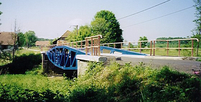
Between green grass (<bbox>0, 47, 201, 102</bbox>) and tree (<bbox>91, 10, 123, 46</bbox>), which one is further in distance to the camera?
tree (<bbox>91, 10, 123, 46</bbox>)

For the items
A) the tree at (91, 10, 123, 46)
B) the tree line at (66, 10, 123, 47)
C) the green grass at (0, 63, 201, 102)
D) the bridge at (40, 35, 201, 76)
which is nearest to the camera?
the green grass at (0, 63, 201, 102)

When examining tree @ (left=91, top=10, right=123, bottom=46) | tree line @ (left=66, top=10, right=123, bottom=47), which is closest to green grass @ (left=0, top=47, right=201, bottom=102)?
tree line @ (left=66, top=10, right=123, bottom=47)

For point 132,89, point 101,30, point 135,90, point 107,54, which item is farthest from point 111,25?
point 135,90

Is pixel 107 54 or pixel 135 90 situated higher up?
pixel 107 54

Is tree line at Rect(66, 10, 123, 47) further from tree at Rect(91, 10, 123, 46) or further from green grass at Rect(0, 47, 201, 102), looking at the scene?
green grass at Rect(0, 47, 201, 102)

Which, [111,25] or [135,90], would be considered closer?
[135,90]

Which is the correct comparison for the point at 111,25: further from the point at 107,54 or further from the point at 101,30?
the point at 107,54

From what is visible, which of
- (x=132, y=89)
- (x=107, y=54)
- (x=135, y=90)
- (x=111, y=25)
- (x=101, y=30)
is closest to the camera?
(x=135, y=90)

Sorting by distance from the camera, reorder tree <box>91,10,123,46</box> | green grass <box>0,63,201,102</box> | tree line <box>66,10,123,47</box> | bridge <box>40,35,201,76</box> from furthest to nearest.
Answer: tree <box>91,10,123,46</box>, tree line <box>66,10,123,47</box>, bridge <box>40,35,201,76</box>, green grass <box>0,63,201,102</box>

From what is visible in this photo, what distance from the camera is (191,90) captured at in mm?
4160

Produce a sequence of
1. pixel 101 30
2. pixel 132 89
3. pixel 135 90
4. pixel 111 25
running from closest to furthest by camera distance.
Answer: pixel 135 90
pixel 132 89
pixel 101 30
pixel 111 25

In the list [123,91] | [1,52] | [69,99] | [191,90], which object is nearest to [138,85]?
[123,91]

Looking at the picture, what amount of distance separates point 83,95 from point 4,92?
2321mm

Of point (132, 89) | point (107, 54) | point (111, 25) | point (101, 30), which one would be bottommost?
point (132, 89)
